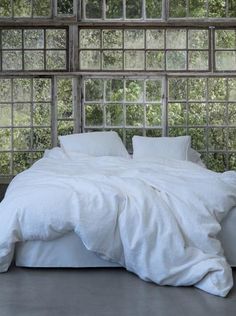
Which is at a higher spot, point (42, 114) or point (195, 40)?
point (195, 40)

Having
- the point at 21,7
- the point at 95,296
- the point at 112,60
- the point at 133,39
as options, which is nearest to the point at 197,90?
the point at 133,39

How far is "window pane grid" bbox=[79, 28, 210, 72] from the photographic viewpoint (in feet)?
22.8

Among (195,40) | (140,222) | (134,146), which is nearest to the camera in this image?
(140,222)

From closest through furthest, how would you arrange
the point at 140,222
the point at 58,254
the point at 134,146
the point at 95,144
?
the point at 140,222 < the point at 58,254 < the point at 95,144 < the point at 134,146

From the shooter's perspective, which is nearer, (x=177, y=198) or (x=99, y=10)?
(x=177, y=198)

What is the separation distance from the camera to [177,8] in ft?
22.8

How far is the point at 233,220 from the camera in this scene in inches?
151

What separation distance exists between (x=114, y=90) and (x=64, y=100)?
610 mm

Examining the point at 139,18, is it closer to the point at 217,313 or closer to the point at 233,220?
the point at 233,220

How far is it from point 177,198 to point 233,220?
40 centimetres

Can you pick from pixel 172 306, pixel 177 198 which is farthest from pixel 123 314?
pixel 177 198

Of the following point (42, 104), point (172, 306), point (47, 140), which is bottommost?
point (172, 306)

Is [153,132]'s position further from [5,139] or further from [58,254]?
[58,254]

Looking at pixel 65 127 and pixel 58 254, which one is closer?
pixel 58 254
